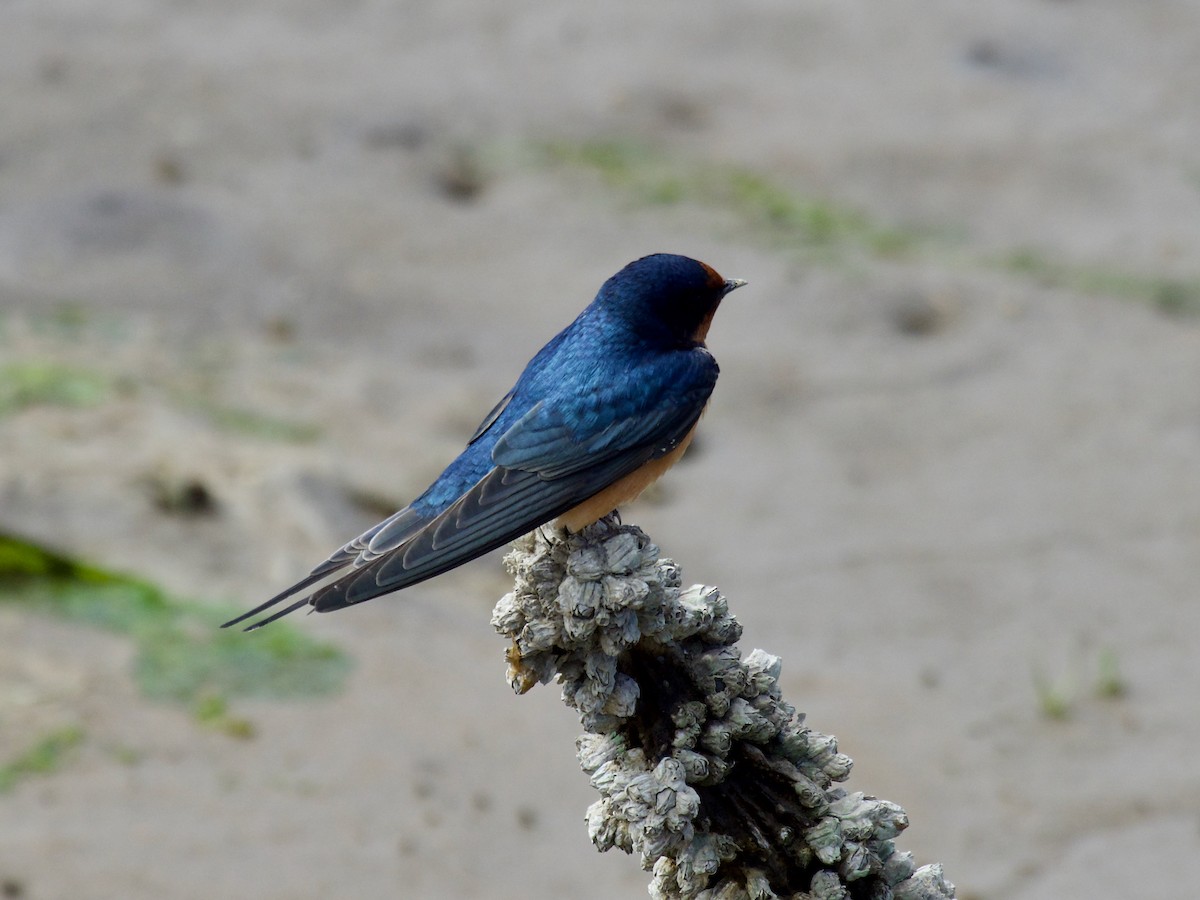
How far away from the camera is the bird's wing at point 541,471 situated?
295 centimetres

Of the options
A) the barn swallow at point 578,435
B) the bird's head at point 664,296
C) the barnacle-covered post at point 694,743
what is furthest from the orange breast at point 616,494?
the barnacle-covered post at point 694,743

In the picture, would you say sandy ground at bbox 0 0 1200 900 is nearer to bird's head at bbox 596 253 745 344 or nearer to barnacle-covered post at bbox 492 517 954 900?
bird's head at bbox 596 253 745 344

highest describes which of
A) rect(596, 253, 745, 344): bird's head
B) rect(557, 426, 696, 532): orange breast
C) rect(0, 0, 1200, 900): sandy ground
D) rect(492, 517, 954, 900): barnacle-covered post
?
rect(0, 0, 1200, 900): sandy ground

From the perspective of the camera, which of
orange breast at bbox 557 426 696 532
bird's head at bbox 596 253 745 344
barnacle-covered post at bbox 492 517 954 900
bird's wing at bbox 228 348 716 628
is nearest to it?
barnacle-covered post at bbox 492 517 954 900

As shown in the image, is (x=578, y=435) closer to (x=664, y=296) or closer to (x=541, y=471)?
(x=541, y=471)

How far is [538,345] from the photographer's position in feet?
25.6

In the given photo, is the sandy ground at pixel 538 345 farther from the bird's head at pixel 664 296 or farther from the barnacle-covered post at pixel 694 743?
the barnacle-covered post at pixel 694 743

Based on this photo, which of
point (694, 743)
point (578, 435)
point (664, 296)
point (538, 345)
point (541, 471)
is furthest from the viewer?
point (538, 345)

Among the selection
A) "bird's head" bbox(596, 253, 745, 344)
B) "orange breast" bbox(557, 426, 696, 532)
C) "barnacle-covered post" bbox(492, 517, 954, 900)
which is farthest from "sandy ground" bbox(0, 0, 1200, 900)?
"barnacle-covered post" bbox(492, 517, 954, 900)

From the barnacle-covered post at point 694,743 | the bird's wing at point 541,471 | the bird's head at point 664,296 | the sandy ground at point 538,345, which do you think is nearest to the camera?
the barnacle-covered post at point 694,743

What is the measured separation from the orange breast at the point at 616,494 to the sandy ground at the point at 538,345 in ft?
6.92

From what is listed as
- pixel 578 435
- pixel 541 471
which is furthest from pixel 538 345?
pixel 541 471

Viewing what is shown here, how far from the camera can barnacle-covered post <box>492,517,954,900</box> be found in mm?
2412

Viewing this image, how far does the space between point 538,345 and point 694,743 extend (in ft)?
18.0
